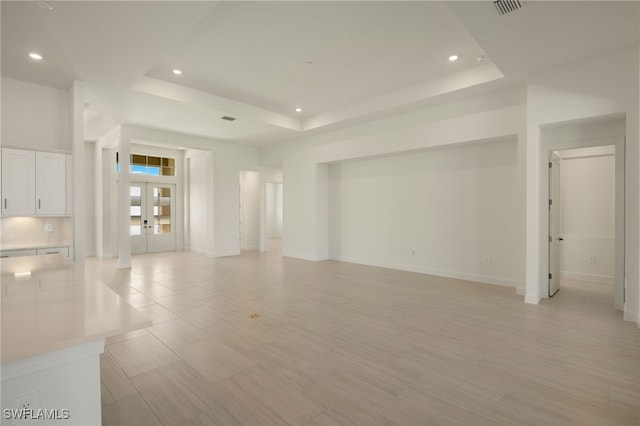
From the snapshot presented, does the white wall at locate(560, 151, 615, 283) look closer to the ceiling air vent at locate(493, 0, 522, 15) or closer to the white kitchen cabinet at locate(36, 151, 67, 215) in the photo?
the ceiling air vent at locate(493, 0, 522, 15)

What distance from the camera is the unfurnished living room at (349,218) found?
2.25 metres

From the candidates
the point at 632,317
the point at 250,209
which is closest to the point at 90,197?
the point at 250,209

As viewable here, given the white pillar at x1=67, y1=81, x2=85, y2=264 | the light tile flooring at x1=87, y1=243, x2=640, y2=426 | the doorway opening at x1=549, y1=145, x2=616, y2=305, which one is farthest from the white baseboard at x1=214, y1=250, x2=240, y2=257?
the doorway opening at x1=549, y1=145, x2=616, y2=305

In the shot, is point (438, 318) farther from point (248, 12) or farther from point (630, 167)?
point (248, 12)

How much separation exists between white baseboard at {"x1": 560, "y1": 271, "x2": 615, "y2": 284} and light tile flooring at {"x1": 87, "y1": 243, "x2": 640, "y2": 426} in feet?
2.23

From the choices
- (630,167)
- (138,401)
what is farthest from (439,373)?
(630,167)

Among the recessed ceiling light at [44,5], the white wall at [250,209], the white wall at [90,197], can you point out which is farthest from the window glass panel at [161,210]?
the recessed ceiling light at [44,5]

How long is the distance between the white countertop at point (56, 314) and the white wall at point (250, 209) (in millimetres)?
8725

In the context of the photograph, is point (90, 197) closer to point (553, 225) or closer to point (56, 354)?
point (56, 354)

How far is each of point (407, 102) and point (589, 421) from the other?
16.9 feet

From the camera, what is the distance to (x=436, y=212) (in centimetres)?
664

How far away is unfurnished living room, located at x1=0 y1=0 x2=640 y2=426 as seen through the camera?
225cm

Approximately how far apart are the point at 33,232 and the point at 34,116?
5.66 ft

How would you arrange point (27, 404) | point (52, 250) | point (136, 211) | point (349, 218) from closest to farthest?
point (27, 404) < point (52, 250) < point (349, 218) < point (136, 211)
